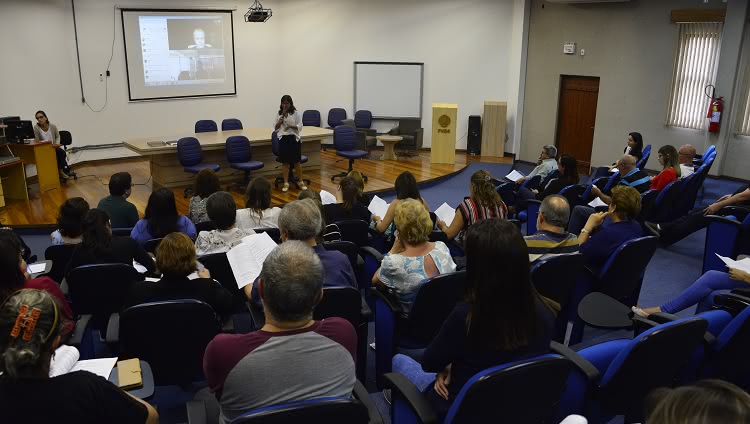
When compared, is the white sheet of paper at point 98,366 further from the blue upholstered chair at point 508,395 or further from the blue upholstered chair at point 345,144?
the blue upholstered chair at point 345,144

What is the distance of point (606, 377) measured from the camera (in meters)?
2.50

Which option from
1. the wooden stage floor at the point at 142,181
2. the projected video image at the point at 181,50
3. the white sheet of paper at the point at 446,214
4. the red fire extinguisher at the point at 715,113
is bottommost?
the wooden stage floor at the point at 142,181

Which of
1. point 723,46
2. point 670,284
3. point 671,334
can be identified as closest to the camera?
point 671,334

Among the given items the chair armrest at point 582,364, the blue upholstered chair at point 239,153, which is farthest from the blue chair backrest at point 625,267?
the blue upholstered chair at point 239,153

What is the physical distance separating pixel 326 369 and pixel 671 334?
4.81 feet

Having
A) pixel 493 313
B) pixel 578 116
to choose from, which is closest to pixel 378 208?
pixel 493 313

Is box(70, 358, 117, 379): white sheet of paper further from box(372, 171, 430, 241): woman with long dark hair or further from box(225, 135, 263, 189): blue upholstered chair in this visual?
box(225, 135, 263, 189): blue upholstered chair

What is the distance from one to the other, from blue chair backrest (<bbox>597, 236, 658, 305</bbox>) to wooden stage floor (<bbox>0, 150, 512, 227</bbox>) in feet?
17.2

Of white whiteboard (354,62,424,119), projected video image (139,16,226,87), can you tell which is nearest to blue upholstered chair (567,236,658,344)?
white whiteboard (354,62,424,119)

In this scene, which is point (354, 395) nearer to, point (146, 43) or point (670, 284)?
point (670, 284)

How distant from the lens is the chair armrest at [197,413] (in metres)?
2.15

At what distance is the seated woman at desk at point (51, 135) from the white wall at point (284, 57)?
91 cm

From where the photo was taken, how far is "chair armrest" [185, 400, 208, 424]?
215cm

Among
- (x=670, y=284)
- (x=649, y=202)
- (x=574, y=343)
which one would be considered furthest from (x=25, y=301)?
(x=649, y=202)
